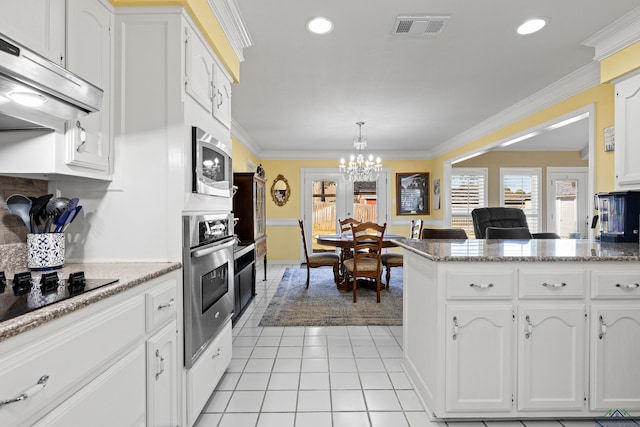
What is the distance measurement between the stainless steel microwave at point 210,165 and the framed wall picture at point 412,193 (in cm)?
533

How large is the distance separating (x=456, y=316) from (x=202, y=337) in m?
1.33

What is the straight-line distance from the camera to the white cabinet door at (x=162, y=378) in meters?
1.28

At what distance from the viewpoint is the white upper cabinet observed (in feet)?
5.33

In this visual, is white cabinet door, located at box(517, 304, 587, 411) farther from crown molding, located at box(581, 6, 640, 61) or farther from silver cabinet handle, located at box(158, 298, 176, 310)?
crown molding, located at box(581, 6, 640, 61)

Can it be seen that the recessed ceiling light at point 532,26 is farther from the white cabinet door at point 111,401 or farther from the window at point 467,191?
the window at point 467,191

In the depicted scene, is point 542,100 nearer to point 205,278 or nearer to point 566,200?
point 205,278

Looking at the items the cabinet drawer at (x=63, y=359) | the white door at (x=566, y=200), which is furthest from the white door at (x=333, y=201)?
the cabinet drawer at (x=63, y=359)

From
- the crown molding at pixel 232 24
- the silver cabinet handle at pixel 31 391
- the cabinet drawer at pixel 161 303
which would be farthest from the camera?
the crown molding at pixel 232 24

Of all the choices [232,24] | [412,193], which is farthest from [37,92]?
[412,193]

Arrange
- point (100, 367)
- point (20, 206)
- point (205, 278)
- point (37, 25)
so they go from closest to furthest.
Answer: point (100, 367)
point (37, 25)
point (20, 206)
point (205, 278)

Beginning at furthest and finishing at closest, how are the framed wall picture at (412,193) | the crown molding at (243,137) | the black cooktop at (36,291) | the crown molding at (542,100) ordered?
the framed wall picture at (412,193)
the crown molding at (243,137)
the crown molding at (542,100)
the black cooktop at (36,291)

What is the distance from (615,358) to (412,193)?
544 cm

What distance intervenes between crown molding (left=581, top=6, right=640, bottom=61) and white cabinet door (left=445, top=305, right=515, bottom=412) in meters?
2.15

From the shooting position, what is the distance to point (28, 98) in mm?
1050
